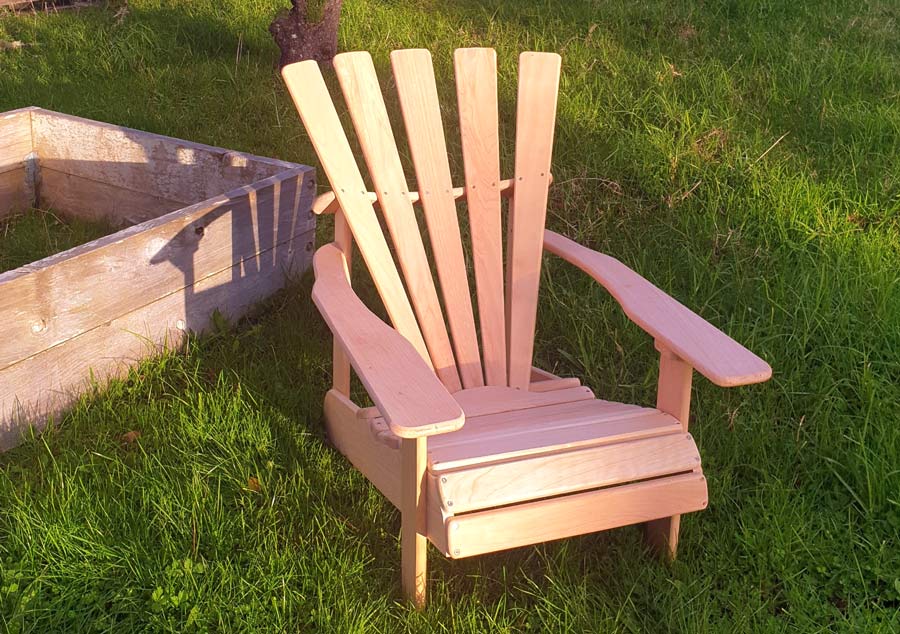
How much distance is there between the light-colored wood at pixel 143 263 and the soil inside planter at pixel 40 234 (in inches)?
34.7

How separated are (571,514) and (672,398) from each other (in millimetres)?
385

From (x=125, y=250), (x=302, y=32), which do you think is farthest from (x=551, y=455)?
(x=302, y=32)

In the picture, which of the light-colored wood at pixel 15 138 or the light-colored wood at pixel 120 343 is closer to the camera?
the light-colored wood at pixel 120 343

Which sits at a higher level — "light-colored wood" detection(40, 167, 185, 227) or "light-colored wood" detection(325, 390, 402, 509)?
"light-colored wood" detection(40, 167, 185, 227)

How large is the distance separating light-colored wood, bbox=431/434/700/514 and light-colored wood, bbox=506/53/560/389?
1.99 ft

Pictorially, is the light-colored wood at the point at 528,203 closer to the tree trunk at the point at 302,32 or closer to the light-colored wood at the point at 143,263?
the light-colored wood at the point at 143,263

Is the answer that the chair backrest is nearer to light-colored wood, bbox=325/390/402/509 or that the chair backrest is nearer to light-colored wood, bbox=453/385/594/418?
light-colored wood, bbox=453/385/594/418

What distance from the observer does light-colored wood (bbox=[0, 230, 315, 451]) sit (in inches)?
93.3

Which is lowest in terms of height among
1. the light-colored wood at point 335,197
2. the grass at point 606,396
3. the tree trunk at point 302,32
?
the grass at point 606,396

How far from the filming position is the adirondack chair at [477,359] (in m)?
1.78

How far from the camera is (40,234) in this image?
3.49m

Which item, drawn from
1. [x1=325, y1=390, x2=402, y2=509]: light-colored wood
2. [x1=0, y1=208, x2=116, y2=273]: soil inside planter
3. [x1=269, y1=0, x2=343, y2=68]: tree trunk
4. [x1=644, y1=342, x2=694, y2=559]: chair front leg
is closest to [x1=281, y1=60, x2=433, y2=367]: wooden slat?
[x1=325, y1=390, x2=402, y2=509]: light-colored wood

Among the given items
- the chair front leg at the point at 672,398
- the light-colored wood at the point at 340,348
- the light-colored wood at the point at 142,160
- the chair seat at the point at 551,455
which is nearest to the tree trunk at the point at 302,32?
the light-colored wood at the point at 142,160

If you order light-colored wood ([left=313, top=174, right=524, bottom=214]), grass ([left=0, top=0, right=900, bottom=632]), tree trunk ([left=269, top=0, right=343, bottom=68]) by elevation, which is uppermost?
tree trunk ([left=269, top=0, right=343, bottom=68])
